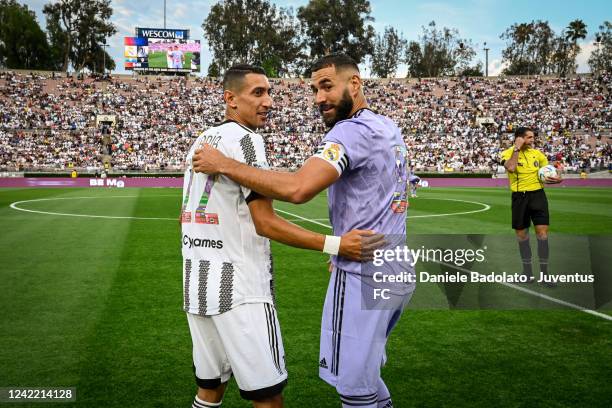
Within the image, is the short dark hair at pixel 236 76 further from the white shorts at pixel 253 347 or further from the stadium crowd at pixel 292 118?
the stadium crowd at pixel 292 118

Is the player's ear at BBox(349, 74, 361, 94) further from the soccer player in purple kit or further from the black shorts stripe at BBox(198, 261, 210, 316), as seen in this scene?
the black shorts stripe at BBox(198, 261, 210, 316)

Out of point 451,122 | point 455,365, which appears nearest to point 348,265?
point 455,365

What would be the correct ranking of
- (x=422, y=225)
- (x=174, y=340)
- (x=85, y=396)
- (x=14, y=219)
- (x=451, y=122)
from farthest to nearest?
(x=451, y=122), (x=14, y=219), (x=422, y=225), (x=174, y=340), (x=85, y=396)

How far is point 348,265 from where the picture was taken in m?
2.92

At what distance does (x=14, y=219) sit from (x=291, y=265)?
11.7m

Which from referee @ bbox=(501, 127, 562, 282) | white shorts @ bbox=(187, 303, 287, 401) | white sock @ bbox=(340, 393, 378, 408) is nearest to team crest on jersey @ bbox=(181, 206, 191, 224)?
white shorts @ bbox=(187, 303, 287, 401)

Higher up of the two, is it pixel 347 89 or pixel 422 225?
pixel 347 89

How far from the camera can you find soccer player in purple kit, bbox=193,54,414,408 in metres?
2.72

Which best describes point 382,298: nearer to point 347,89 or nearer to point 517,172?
point 347,89

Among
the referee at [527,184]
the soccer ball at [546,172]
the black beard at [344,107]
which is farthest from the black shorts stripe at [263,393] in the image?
the referee at [527,184]

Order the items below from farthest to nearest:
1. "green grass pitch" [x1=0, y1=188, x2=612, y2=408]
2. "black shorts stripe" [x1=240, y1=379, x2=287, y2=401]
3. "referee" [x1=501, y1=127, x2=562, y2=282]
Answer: "referee" [x1=501, y1=127, x2=562, y2=282] < "green grass pitch" [x1=0, y1=188, x2=612, y2=408] < "black shorts stripe" [x1=240, y1=379, x2=287, y2=401]

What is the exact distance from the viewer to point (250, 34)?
90688 millimetres

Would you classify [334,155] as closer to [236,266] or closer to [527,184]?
[236,266]

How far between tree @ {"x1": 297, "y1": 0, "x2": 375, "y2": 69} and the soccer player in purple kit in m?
91.7
